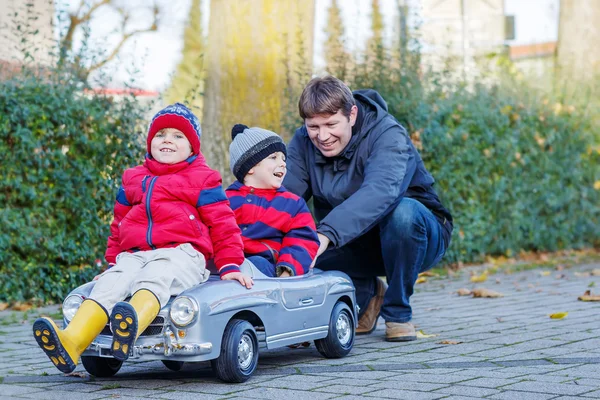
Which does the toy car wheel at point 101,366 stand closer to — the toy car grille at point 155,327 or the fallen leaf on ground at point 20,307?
the toy car grille at point 155,327

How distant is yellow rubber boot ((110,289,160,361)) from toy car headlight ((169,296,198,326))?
0.24 feet

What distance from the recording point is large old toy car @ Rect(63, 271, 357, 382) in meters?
4.00

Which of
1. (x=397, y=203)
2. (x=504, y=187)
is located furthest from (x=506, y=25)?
(x=397, y=203)

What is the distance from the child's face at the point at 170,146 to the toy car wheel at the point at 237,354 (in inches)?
32.6

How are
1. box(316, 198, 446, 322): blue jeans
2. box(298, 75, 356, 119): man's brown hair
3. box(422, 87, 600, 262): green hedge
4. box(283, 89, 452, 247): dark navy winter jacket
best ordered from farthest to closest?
box(422, 87, 600, 262): green hedge
box(316, 198, 446, 322): blue jeans
box(298, 75, 356, 119): man's brown hair
box(283, 89, 452, 247): dark navy winter jacket

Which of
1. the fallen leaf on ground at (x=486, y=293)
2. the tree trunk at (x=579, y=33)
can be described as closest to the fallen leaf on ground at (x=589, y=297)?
the fallen leaf on ground at (x=486, y=293)

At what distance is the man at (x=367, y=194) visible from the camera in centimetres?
518

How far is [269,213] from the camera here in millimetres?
4746

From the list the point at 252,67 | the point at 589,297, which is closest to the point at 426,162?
the point at 252,67

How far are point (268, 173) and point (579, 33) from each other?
36.3 feet

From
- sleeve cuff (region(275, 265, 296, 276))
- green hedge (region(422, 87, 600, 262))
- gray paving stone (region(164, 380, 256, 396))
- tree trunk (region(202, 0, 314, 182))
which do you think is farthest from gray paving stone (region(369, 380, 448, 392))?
green hedge (region(422, 87, 600, 262))

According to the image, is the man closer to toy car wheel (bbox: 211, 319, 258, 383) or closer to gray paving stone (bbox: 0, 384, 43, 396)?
toy car wheel (bbox: 211, 319, 258, 383)

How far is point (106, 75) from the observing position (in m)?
7.77

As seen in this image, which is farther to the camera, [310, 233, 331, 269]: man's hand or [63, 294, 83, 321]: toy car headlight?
[310, 233, 331, 269]: man's hand
